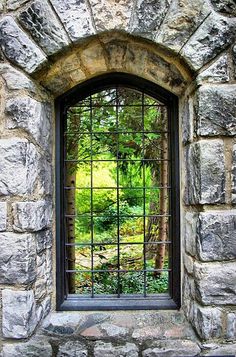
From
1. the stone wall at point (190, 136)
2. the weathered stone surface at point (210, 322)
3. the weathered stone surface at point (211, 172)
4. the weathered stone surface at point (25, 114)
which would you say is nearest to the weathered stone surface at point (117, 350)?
the stone wall at point (190, 136)

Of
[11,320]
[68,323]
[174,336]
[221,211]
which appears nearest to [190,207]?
[221,211]

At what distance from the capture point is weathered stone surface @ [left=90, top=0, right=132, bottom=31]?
163 centimetres

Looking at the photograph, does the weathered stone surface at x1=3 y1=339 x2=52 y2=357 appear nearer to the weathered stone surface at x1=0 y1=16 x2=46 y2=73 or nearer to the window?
→ the window

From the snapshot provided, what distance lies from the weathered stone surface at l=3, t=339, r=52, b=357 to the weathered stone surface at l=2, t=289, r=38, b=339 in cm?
5

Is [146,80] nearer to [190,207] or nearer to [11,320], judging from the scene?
[190,207]

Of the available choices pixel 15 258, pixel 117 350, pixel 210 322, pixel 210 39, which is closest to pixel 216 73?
pixel 210 39

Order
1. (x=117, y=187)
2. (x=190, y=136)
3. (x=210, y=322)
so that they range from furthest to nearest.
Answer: (x=117, y=187)
(x=190, y=136)
(x=210, y=322)

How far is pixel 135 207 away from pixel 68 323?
1436mm

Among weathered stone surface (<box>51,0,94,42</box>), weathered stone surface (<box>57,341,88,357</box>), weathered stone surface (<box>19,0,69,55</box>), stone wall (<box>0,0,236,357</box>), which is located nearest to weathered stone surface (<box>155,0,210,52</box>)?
stone wall (<box>0,0,236,357</box>)

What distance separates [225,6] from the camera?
64.2 inches

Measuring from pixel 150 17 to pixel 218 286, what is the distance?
1364 mm

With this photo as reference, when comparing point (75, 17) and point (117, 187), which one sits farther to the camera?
point (117, 187)

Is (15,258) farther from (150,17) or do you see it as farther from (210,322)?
(150,17)

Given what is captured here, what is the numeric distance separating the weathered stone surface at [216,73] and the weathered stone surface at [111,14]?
460mm
